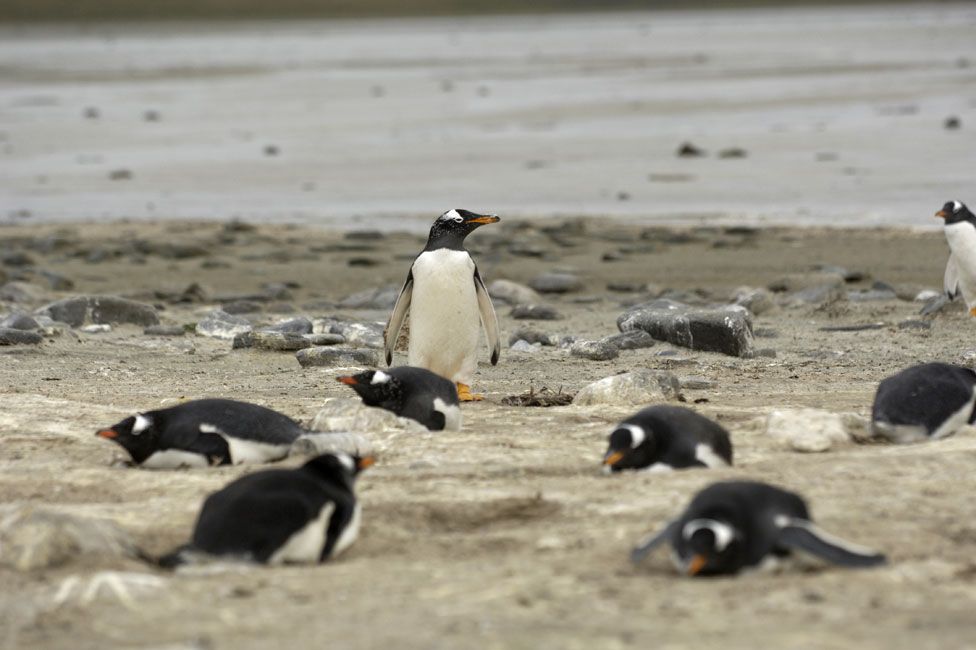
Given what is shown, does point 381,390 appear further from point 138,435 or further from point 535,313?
point 535,313

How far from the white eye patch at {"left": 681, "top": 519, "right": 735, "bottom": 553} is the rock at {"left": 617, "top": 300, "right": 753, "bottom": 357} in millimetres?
3890

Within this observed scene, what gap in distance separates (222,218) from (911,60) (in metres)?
20.6

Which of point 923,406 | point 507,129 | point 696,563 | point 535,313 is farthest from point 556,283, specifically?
point 507,129

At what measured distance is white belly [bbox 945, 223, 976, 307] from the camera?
884 centimetres

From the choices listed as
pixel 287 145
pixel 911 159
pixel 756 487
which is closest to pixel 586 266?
pixel 911 159

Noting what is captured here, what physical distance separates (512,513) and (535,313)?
4823 millimetres

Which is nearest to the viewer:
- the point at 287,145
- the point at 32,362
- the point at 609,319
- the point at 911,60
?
the point at 32,362

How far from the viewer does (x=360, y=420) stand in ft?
17.8

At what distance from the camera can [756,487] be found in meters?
3.91

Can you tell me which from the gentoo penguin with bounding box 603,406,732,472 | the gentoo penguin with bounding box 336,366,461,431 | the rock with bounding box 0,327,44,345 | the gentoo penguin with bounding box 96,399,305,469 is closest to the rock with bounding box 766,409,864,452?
the gentoo penguin with bounding box 603,406,732,472

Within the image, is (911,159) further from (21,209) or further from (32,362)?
(32,362)

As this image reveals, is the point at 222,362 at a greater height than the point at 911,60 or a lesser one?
lesser

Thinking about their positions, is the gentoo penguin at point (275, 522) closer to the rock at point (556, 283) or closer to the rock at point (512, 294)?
the rock at point (512, 294)

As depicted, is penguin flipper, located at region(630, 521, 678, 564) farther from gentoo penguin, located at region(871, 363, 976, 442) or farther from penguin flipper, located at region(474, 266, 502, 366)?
penguin flipper, located at region(474, 266, 502, 366)
